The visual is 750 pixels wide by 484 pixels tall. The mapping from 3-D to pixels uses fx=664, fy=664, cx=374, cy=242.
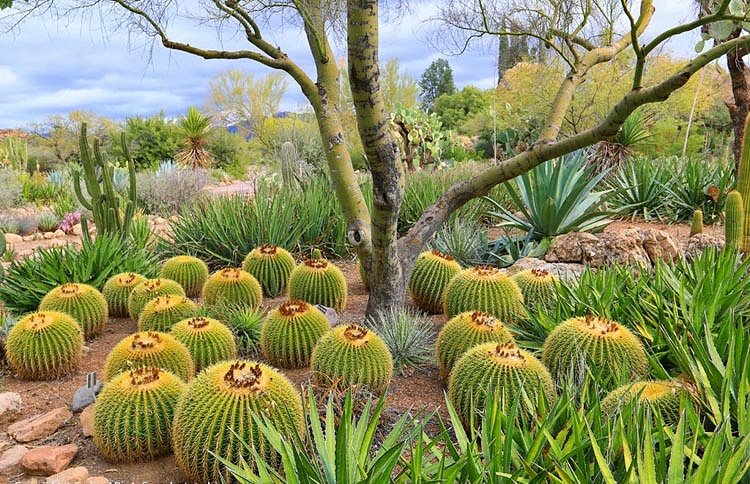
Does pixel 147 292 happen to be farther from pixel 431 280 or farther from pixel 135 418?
pixel 431 280

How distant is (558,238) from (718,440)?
5083mm

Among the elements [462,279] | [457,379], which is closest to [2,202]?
[462,279]

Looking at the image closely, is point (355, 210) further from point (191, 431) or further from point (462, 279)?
point (191, 431)

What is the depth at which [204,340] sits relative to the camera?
173 inches

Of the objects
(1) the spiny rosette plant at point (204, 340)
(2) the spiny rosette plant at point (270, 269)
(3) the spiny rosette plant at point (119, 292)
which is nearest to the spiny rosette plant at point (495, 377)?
(1) the spiny rosette plant at point (204, 340)

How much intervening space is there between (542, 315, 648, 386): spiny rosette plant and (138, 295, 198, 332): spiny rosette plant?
270cm

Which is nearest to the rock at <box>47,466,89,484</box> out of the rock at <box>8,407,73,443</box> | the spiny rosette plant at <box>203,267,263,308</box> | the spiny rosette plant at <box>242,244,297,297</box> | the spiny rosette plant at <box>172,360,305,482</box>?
the spiny rosette plant at <box>172,360,305,482</box>

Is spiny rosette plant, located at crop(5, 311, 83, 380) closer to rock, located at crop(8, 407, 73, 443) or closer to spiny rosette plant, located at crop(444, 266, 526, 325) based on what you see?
rock, located at crop(8, 407, 73, 443)

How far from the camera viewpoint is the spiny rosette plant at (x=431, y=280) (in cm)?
572

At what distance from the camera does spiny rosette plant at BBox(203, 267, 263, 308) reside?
5.52m

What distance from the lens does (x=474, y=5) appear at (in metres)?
7.35

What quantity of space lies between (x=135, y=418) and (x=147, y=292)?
217cm

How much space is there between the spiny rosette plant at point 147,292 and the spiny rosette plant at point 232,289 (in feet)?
0.89

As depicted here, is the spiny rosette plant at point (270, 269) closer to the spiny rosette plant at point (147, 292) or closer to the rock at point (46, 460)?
the spiny rosette plant at point (147, 292)
